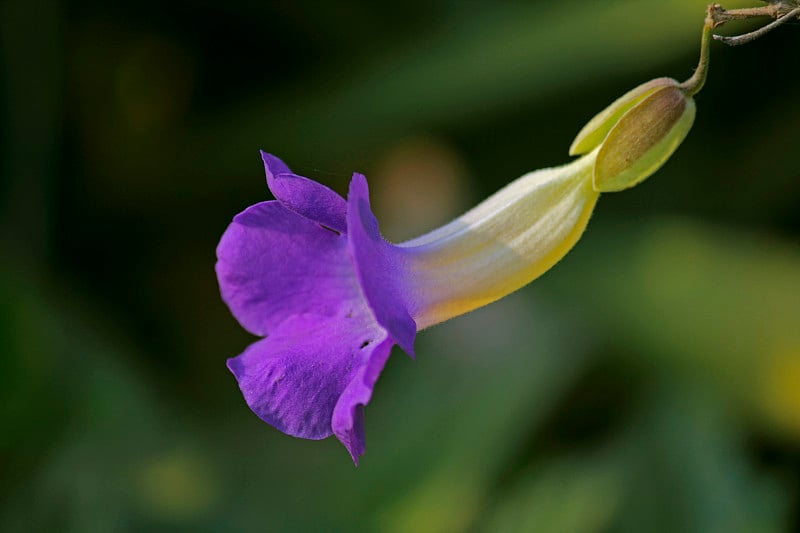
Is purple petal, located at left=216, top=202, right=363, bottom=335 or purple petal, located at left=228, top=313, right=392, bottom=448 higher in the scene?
purple petal, located at left=216, top=202, right=363, bottom=335

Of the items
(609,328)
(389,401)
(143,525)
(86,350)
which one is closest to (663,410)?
(609,328)

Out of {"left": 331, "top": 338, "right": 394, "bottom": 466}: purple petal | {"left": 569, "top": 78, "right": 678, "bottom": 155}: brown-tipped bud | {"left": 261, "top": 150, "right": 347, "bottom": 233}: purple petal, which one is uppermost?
{"left": 261, "top": 150, "right": 347, "bottom": 233}: purple petal

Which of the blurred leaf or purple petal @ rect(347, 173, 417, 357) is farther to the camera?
the blurred leaf

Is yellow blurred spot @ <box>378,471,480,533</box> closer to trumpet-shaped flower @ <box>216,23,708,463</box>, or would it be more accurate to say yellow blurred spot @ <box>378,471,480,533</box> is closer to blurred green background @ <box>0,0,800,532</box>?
blurred green background @ <box>0,0,800,532</box>

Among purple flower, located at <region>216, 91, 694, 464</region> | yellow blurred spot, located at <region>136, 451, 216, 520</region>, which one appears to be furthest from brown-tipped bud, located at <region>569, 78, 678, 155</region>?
yellow blurred spot, located at <region>136, 451, 216, 520</region>

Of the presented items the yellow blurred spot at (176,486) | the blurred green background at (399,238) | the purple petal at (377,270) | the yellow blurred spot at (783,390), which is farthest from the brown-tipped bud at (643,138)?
the yellow blurred spot at (176,486)

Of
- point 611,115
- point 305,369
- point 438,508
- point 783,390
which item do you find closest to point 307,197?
point 305,369
